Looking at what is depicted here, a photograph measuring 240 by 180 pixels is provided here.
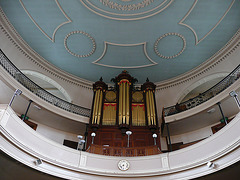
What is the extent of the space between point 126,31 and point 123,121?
5091 mm

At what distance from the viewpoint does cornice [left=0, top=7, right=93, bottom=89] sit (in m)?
10.8

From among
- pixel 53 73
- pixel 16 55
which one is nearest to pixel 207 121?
pixel 53 73

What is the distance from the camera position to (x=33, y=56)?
12203mm

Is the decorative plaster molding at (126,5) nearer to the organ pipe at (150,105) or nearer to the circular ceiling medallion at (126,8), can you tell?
the circular ceiling medallion at (126,8)

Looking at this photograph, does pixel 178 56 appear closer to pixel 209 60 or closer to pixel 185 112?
pixel 209 60

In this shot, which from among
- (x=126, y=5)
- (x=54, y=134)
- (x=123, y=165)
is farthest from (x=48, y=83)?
(x=123, y=165)

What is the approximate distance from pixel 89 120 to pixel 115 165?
10.0ft

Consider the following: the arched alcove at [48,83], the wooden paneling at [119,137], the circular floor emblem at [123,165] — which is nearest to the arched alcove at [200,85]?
the wooden paneling at [119,137]

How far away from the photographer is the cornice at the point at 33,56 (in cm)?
1079

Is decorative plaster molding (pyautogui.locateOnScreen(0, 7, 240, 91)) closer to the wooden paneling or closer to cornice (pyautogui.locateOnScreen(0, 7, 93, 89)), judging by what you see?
cornice (pyautogui.locateOnScreen(0, 7, 93, 89))

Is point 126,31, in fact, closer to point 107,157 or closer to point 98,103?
point 98,103

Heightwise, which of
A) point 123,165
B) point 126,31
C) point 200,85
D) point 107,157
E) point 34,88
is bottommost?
point 123,165

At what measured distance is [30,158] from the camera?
6.74m

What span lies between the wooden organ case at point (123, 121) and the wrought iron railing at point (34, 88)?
1.37 m
